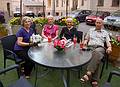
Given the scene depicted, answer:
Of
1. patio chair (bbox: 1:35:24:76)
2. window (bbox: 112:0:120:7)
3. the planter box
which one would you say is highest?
window (bbox: 112:0:120:7)

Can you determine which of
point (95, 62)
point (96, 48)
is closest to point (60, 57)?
point (95, 62)

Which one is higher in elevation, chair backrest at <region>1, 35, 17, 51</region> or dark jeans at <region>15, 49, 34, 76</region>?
chair backrest at <region>1, 35, 17, 51</region>

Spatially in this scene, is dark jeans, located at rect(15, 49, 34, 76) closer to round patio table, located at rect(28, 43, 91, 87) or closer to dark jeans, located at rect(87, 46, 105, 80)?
round patio table, located at rect(28, 43, 91, 87)

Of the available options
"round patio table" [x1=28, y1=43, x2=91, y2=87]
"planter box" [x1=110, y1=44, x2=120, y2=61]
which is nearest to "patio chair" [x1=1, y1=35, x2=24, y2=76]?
"round patio table" [x1=28, y1=43, x2=91, y2=87]

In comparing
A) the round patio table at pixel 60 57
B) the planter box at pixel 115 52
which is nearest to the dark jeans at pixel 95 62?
the round patio table at pixel 60 57

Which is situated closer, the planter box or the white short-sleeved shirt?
the white short-sleeved shirt

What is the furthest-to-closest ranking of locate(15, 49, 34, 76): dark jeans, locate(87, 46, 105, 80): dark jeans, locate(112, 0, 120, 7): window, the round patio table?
locate(112, 0, 120, 7): window < locate(15, 49, 34, 76): dark jeans < locate(87, 46, 105, 80): dark jeans < the round patio table

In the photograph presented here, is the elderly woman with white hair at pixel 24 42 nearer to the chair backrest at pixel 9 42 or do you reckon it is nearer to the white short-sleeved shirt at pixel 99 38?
the chair backrest at pixel 9 42

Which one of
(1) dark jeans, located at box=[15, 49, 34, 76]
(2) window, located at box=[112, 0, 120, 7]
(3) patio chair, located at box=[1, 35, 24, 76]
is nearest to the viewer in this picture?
(3) patio chair, located at box=[1, 35, 24, 76]

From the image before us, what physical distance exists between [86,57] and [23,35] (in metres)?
1.42

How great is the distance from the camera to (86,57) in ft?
10.2

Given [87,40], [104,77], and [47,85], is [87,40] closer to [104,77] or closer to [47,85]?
[104,77]

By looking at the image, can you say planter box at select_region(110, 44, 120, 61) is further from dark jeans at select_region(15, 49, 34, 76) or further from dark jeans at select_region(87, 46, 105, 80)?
dark jeans at select_region(15, 49, 34, 76)

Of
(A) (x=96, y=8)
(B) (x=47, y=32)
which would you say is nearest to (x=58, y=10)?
(A) (x=96, y=8)
